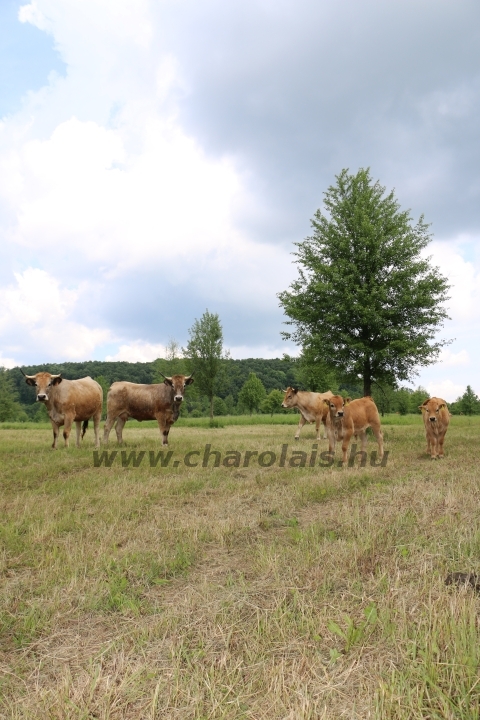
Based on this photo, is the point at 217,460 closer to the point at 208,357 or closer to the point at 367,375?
the point at 367,375

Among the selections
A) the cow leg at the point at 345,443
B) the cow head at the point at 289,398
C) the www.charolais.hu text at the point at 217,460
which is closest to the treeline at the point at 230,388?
the cow head at the point at 289,398

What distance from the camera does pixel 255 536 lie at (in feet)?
17.4

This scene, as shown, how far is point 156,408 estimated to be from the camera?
49.3ft

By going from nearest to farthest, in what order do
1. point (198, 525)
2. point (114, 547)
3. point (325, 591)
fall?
point (325, 591) → point (114, 547) → point (198, 525)

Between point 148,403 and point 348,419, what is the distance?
23.2 ft

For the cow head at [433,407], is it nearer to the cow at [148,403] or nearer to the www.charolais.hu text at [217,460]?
the www.charolais.hu text at [217,460]

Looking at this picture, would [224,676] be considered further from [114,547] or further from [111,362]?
[111,362]

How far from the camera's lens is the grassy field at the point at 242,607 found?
2.49 meters

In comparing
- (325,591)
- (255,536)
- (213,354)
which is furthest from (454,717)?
(213,354)

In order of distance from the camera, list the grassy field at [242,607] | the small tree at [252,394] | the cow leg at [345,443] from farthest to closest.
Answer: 1. the small tree at [252,394]
2. the cow leg at [345,443]
3. the grassy field at [242,607]

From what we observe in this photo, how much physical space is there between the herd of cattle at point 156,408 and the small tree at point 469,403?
68.8m

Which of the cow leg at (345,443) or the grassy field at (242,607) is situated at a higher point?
the cow leg at (345,443)

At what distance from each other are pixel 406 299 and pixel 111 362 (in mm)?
92676

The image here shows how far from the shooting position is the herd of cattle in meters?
11.7
